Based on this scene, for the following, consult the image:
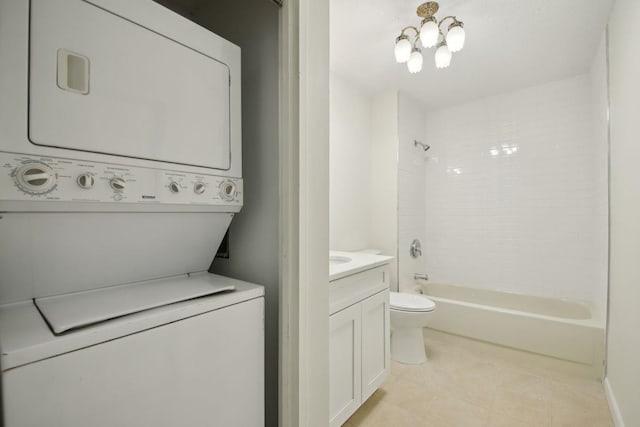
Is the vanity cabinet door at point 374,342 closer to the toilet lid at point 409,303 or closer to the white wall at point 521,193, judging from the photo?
the toilet lid at point 409,303

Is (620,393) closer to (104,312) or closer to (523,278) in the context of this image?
(523,278)

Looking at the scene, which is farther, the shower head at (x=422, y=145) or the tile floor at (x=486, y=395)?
the shower head at (x=422, y=145)

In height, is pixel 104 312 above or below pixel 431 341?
above

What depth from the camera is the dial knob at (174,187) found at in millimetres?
803

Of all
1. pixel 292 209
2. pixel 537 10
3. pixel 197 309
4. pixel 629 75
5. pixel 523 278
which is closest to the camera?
pixel 197 309

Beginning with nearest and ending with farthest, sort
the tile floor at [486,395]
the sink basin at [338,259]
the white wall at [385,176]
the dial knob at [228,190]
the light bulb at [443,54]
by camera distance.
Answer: the dial knob at [228,190]
the tile floor at [486,395]
the light bulb at [443,54]
the sink basin at [338,259]
the white wall at [385,176]

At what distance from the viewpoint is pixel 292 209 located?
90cm

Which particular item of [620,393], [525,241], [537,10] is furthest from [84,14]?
[525,241]

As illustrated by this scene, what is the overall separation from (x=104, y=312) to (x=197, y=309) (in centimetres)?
20

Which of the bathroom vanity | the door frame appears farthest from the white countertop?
the door frame

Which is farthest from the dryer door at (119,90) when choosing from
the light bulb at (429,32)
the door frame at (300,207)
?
the light bulb at (429,32)

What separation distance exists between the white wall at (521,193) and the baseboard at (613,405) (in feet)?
2.06

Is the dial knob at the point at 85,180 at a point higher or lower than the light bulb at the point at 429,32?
lower

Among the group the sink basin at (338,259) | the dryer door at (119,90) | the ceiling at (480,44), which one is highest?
the ceiling at (480,44)
